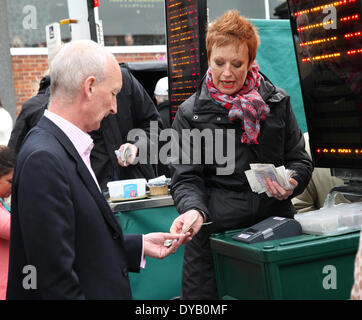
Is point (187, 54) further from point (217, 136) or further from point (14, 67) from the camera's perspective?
point (14, 67)

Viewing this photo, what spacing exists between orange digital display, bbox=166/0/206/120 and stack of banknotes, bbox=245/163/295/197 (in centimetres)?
231

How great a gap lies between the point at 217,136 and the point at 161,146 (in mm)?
2032

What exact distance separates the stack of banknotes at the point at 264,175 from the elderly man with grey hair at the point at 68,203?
2.74 feet

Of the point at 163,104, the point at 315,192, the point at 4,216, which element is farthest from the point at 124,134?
the point at 163,104

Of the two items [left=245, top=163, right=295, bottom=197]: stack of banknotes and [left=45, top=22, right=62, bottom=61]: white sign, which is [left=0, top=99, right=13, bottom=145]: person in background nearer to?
[left=45, top=22, right=62, bottom=61]: white sign

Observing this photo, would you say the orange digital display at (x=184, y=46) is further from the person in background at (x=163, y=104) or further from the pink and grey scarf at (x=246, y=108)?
the pink and grey scarf at (x=246, y=108)

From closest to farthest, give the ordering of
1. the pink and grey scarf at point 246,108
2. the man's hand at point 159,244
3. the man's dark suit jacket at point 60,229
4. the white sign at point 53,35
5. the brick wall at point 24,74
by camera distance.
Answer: the man's dark suit jacket at point 60,229
the man's hand at point 159,244
the pink and grey scarf at point 246,108
the white sign at point 53,35
the brick wall at point 24,74

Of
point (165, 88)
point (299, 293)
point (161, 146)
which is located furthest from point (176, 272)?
point (165, 88)

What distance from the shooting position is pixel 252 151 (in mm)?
3066

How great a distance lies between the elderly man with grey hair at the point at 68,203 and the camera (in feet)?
6.68

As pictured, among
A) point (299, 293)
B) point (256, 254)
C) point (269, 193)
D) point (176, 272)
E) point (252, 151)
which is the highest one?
point (252, 151)

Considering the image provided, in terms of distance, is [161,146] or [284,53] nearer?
[161,146]

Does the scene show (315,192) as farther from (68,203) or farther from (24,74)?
(24,74)

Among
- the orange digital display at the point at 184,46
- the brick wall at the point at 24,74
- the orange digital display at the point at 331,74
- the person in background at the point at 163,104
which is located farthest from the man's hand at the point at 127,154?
the brick wall at the point at 24,74
